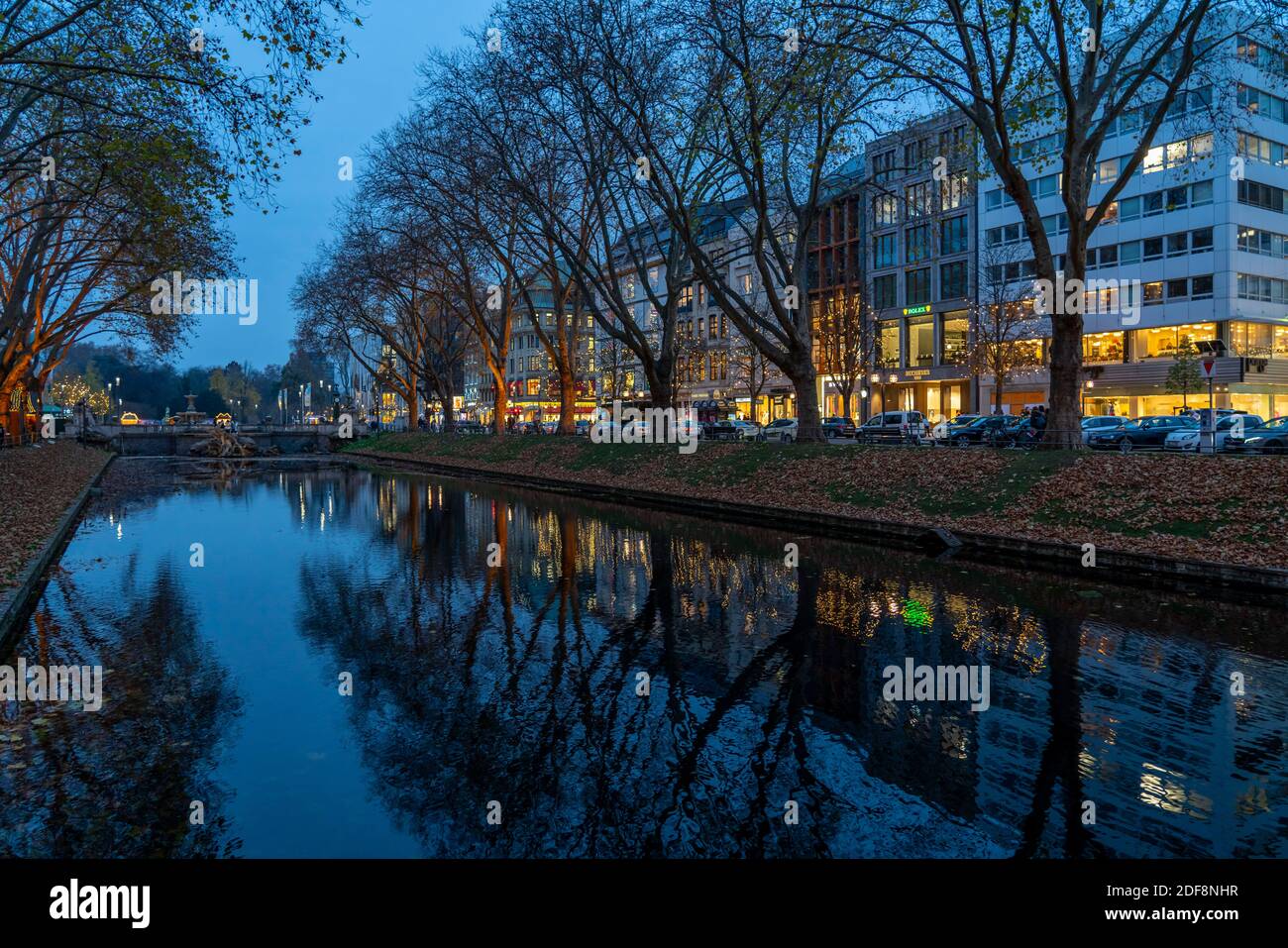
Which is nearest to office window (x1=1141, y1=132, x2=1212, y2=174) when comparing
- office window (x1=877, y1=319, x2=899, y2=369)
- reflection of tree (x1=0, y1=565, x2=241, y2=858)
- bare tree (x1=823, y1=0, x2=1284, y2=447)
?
office window (x1=877, y1=319, x2=899, y2=369)

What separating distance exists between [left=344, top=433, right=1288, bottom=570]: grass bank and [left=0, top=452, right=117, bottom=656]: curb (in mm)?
16513

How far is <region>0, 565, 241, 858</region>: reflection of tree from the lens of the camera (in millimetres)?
5035

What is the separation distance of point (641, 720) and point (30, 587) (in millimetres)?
10956

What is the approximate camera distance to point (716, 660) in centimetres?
890

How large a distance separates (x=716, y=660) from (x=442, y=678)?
113 inches

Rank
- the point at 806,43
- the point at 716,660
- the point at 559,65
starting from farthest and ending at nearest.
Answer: the point at 559,65 < the point at 806,43 < the point at 716,660

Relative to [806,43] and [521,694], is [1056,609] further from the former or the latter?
[806,43]

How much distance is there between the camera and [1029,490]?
19078 mm

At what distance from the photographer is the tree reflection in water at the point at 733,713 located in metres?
5.11

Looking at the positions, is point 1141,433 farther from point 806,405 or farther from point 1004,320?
point 1004,320

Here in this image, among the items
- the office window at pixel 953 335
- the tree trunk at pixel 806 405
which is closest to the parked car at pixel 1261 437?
the tree trunk at pixel 806 405
